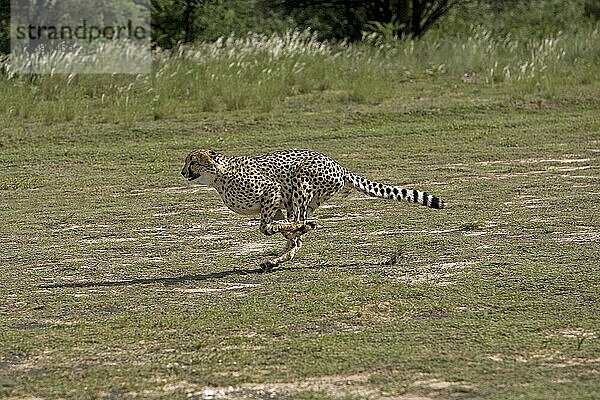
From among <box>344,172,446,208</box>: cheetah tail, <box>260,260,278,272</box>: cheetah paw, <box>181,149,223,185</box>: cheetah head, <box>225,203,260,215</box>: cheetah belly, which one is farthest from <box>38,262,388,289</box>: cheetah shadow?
<box>181,149,223,185</box>: cheetah head

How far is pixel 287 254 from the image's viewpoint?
902 centimetres

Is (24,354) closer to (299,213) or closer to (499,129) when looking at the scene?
(299,213)

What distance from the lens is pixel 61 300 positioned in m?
8.08

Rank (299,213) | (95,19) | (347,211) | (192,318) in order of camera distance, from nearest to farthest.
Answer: (192,318), (299,213), (347,211), (95,19)

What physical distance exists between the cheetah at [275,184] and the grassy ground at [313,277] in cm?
34

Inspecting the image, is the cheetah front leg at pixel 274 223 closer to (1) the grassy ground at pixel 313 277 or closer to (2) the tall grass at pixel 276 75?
(1) the grassy ground at pixel 313 277

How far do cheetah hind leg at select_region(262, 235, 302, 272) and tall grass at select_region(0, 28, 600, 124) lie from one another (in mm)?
8852

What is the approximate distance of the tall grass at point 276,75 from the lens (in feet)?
59.5

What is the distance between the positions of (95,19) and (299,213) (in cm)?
1671

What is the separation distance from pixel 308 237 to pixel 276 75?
9769mm

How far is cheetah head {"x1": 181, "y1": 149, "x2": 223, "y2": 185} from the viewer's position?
29.5ft

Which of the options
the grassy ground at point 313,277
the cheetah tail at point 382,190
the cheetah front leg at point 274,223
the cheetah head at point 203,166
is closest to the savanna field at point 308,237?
the grassy ground at point 313,277

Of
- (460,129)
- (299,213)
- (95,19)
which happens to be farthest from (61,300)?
(95,19)

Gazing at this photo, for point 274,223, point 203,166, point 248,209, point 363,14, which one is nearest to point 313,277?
point 274,223
